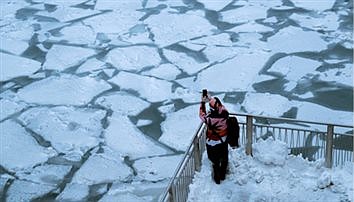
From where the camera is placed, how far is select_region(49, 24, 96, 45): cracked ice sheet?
1073cm

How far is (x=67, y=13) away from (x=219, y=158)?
8.04 metres

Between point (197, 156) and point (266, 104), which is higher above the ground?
point (197, 156)

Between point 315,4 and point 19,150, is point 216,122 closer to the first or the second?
point 19,150

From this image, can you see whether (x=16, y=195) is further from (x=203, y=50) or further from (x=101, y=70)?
(x=203, y=50)

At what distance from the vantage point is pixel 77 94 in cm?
866

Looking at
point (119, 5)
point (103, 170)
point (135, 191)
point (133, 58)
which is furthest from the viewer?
point (119, 5)

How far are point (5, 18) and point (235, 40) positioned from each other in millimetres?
5643

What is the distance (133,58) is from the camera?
9758 mm

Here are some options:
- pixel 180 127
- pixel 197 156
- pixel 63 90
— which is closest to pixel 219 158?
pixel 197 156

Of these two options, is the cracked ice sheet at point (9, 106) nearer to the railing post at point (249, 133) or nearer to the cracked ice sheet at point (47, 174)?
the cracked ice sheet at point (47, 174)

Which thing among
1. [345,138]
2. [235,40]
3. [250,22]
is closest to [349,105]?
[345,138]

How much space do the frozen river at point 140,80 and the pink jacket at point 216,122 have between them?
1308mm

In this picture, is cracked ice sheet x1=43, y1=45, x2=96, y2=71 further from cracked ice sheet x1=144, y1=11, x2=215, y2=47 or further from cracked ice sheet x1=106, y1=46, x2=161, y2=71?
cracked ice sheet x1=144, y1=11, x2=215, y2=47

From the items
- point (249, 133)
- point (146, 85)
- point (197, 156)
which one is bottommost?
point (146, 85)
